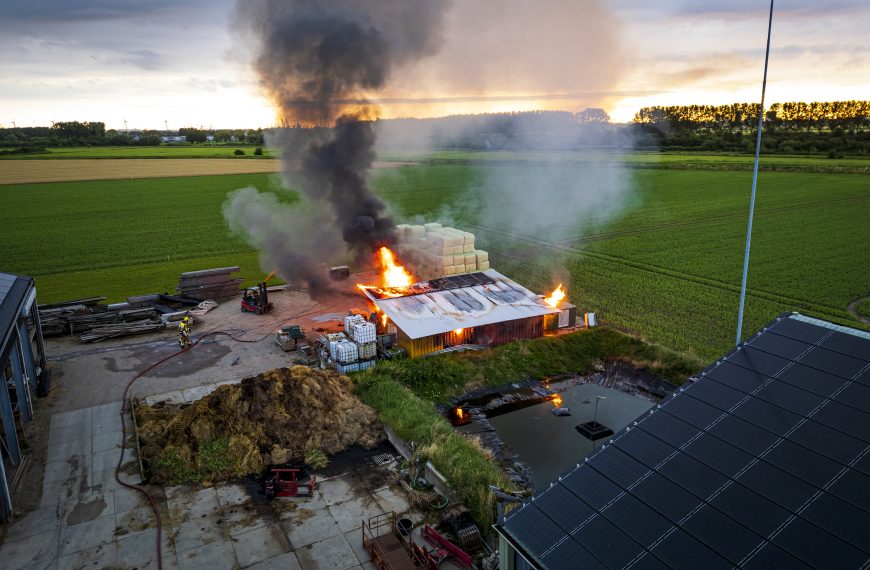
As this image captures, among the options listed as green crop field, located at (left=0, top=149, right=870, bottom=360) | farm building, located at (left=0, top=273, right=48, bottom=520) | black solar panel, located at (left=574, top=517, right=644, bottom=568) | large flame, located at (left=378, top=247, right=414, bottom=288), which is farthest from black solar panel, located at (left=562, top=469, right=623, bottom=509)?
large flame, located at (left=378, top=247, right=414, bottom=288)

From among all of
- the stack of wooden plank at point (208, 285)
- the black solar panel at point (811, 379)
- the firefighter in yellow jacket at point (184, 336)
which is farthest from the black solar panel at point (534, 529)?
the stack of wooden plank at point (208, 285)

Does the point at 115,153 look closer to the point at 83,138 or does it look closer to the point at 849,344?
the point at 83,138

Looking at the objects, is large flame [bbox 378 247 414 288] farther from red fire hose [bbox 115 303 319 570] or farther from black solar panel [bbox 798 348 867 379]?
black solar panel [bbox 798 348 867 379]

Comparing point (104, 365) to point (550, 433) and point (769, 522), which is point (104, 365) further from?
point (769, 522)

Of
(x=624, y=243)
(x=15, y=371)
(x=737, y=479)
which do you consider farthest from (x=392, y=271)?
(x=737, y=479)

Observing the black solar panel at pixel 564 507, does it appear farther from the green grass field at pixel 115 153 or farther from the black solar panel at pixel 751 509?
the green grass field at pixel 115 153

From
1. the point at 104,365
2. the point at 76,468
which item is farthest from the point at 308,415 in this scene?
the point at 104,365

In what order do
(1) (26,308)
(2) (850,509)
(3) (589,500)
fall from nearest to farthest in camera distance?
(2) (850,509)
(3) (589,500)
(1) (26,308)
